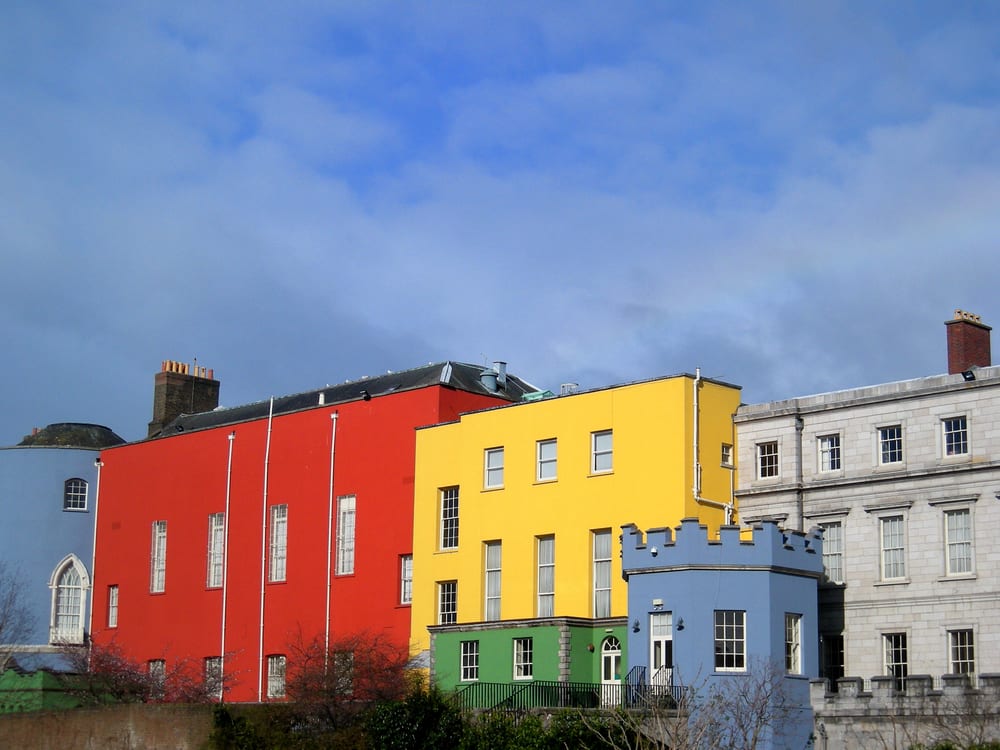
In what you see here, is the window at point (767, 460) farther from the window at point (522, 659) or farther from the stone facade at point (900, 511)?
the window at point (522, 659)

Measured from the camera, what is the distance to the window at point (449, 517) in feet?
171

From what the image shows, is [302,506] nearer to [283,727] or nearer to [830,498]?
[283,727]

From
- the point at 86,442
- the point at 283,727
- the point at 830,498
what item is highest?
the point at 86,442

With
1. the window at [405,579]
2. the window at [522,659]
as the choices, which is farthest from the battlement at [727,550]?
the window at [405,579]

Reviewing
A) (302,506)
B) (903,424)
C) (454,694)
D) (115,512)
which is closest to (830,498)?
(903,424)

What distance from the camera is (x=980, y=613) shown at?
41.3m

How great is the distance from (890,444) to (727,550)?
20.3ft

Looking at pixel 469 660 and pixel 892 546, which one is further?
pixel 469 660

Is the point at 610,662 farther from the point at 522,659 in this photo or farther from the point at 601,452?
the point at 601,452

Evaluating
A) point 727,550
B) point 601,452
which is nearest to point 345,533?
point 601,452

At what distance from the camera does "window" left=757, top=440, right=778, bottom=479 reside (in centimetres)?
4694

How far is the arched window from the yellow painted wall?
20884 mm

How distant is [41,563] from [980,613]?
134ft

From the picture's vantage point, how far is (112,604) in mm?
66188
